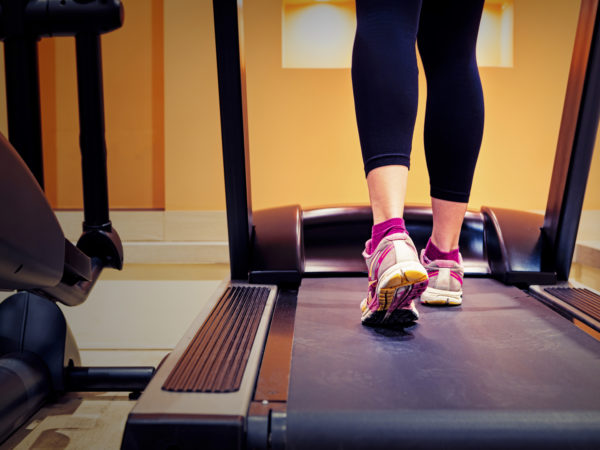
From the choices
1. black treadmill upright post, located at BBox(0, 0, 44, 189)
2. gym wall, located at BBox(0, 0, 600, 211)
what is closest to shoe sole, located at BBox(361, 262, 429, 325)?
black treadmill upright post, located at BBox(0, 0, 44, 189)

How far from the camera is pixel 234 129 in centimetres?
127

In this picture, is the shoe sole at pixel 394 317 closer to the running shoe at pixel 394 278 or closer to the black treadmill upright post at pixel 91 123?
the running shoe at pixel 394 278

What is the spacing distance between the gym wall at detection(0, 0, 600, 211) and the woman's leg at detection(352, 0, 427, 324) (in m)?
1.39

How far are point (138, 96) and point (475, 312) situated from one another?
1882 millimetres

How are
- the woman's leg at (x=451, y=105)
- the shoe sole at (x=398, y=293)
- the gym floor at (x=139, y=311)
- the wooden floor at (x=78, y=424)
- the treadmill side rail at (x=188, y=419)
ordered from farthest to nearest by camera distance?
the gym floor at (x=139, y=311), the wooden floor at (x=78, y=424), the woman's leg at (x=451, y=105), the shoe sole at (x=398, y=293), the treadmill side rail at (x=188, y=419)

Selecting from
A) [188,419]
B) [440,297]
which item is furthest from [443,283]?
[188,419]

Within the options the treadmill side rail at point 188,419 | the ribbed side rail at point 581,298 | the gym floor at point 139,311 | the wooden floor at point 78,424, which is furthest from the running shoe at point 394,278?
the gym floor at point 139,311

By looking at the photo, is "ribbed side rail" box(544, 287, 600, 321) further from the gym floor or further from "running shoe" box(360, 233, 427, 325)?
the gym floor

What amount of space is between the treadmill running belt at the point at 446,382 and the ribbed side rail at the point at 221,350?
3.3 inches

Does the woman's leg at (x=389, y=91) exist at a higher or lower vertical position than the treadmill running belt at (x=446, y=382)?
higher

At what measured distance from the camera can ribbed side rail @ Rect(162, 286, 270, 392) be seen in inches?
23.6

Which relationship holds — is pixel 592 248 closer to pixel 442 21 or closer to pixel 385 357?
pixel 442 21

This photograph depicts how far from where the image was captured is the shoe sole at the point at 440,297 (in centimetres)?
97

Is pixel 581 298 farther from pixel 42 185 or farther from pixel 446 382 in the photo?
pixel 42 185
